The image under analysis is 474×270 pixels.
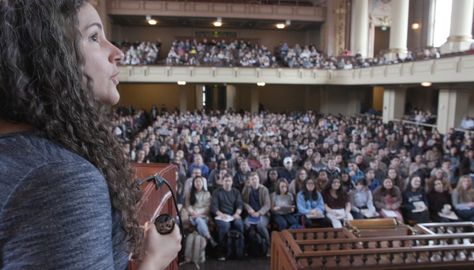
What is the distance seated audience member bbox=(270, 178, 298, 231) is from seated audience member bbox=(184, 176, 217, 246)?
1.03 m

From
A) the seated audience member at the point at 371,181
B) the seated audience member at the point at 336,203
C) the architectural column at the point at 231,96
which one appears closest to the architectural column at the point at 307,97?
the architectural column at the point at 231,96

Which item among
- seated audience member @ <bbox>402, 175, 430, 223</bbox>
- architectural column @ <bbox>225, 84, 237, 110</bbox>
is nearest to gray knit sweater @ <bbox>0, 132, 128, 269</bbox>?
seated audience member @ <bbox>402, 175, 430, 223</bbox>

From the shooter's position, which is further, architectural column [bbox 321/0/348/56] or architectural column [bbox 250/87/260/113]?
architectural column [bbox 250/87/260/113]

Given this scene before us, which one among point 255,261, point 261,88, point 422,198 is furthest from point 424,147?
point 261,88

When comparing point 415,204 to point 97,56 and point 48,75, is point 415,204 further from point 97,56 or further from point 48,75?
point 48,75

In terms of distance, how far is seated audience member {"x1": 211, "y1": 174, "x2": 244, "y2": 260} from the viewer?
581 cm

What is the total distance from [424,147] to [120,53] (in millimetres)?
11045

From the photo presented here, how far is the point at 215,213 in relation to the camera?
590cm

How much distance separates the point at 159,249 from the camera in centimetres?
99

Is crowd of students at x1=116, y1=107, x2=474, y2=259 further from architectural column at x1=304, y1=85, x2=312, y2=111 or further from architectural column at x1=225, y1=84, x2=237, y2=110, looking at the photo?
architectural column at x1=225, y1=84, x2=237, y2=110

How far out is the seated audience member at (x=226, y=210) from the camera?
581 centimetres

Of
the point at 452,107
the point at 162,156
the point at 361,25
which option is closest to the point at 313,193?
the point at 162,156

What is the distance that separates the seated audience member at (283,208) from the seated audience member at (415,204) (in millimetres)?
1881

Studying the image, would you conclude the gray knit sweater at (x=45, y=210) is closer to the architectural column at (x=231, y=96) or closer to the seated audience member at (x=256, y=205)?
the seated audience member at (x=256, y=205)
